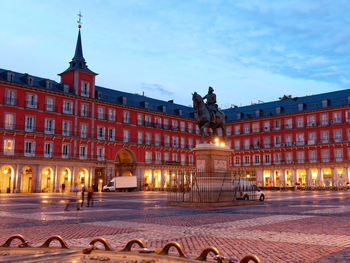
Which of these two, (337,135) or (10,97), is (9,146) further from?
(337,135)

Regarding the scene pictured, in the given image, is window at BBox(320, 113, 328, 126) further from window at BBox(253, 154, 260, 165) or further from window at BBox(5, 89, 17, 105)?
window at BBox(5, 89, 17, 105)

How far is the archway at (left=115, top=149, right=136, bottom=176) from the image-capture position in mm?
56875

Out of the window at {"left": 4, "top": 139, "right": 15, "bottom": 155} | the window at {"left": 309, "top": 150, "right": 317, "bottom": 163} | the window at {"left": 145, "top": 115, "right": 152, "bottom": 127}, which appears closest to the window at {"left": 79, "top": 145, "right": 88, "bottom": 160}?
the window at {"left": 4, "top": 139, "right": 15, "bottom": 155}

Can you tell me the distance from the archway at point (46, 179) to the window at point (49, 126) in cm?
466

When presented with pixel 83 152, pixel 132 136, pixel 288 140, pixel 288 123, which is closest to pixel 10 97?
pixel 83 152

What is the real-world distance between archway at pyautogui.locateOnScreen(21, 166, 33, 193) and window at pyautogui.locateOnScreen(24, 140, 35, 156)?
1.92m

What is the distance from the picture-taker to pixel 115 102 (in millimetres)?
55250

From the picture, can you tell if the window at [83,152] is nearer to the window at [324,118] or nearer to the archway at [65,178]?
the archway at [65,178]

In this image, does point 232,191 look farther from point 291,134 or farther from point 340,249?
point 291,134

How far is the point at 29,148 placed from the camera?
44469 millimetres

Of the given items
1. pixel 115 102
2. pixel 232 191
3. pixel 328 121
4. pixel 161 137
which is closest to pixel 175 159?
pixel 161 137

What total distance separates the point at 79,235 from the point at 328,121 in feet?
183

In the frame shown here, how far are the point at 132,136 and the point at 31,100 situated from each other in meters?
16.6

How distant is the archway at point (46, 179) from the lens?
45594 mm
